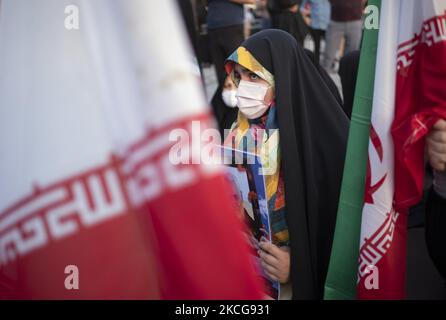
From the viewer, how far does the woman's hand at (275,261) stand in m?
1.75

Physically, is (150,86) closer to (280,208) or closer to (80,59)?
(80,59)

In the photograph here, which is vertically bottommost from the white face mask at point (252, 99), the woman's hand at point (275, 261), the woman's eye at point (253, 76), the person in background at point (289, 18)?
the woman's hand at point (275, 261)

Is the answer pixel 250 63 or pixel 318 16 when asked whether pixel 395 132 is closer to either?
pixel 250 63

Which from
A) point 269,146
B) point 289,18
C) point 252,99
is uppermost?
point 252,99

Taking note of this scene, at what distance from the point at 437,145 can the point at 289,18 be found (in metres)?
4.65

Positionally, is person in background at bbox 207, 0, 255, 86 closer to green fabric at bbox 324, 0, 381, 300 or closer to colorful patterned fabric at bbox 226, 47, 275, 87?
colorful patterned fabric at bbox 226, 47, 275, 87

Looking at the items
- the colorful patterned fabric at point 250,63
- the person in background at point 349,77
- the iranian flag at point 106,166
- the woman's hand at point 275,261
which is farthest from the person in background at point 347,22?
the iranian flag at point 106,166

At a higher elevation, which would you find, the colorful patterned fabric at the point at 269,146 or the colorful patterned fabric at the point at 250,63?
the colorful patterned fabric at the point at 250,63

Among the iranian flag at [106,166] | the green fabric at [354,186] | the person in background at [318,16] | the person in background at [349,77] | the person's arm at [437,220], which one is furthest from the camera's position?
the person in background at [318,16]

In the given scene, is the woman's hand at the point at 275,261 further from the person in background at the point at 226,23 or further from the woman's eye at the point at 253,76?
the person in background at the point at 226,23

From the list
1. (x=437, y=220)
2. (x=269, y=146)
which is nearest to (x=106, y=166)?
(x=269, y=146)

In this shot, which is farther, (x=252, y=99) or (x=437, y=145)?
(x=252, y=99)

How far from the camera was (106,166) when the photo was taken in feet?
3.00

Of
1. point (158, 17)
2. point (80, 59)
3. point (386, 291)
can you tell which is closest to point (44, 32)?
point (80, 59)
